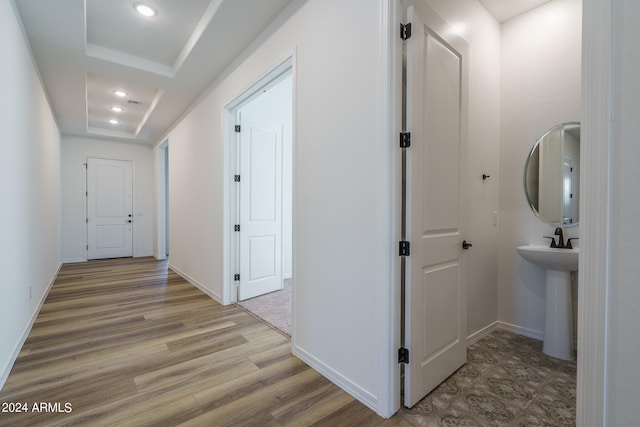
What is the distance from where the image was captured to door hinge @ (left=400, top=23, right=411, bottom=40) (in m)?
1.57

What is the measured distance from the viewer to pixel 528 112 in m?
2.58

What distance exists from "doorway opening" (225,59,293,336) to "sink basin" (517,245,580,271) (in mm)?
2199

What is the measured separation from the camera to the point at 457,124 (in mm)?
1973

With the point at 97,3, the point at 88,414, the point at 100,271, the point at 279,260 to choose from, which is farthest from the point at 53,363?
the point at 100,271

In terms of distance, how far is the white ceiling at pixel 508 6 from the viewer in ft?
8.08

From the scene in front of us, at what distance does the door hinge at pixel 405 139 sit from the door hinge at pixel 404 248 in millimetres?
526

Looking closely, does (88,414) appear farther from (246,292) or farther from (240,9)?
(240,9)

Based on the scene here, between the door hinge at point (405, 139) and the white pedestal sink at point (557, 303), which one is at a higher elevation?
the door hinge at point (405, 139)

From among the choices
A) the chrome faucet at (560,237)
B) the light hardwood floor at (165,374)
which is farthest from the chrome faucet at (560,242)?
the light hardwood floor at (165,374)

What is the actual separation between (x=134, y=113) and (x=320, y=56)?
472 centimetres

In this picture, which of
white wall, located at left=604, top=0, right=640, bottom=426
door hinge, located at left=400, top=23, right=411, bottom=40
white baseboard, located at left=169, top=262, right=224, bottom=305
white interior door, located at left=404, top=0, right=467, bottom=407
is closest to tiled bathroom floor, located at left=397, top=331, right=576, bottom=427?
white interior door, located at left=404, top=0, right=467, bottom=407

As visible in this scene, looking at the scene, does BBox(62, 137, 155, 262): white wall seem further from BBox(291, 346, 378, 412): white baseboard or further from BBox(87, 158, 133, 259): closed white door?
BBox(291, 346, 378, 412): white baseboard

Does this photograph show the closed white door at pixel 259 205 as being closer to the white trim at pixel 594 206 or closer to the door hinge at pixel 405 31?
the door hinge at pixel 405 31

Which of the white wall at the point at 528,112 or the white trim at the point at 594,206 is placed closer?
the white trim at the point at 594,206
